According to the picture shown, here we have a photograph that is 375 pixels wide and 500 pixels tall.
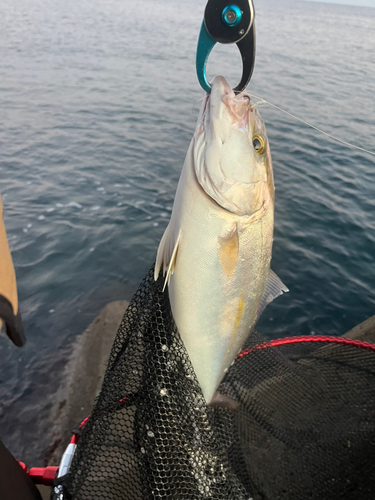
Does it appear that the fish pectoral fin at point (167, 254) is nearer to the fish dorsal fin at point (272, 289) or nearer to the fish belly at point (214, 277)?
the fish belly at point (214, 277)

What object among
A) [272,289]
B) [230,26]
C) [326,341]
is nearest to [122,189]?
[326,341]

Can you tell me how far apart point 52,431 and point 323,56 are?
3201 centimetres

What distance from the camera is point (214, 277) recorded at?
242 cm

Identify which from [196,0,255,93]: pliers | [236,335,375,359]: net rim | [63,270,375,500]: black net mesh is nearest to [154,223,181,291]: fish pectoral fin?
[63,270,375,500]: black net mesh

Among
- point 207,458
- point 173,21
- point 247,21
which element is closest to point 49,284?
point 207,458

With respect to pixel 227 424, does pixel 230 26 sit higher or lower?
higher

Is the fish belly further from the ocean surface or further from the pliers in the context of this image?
the ocean surface

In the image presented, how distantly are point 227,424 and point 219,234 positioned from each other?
5.53 feet

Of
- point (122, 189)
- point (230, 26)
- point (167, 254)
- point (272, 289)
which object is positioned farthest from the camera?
point (122, 189)

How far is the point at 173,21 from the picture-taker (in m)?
38.5

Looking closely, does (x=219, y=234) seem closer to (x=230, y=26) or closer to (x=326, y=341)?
(x=230, y=26)

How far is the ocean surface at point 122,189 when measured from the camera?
6156 mm

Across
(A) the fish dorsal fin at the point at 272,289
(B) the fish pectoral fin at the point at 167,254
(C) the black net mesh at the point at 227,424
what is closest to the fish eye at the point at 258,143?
(B) the fish pectoral fin at the point at 167,254

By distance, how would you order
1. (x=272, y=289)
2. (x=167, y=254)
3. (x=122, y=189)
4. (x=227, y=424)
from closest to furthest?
(x=167, y=254), (x=272, y=289), (x=227, y=424), (x=122, y=189)
